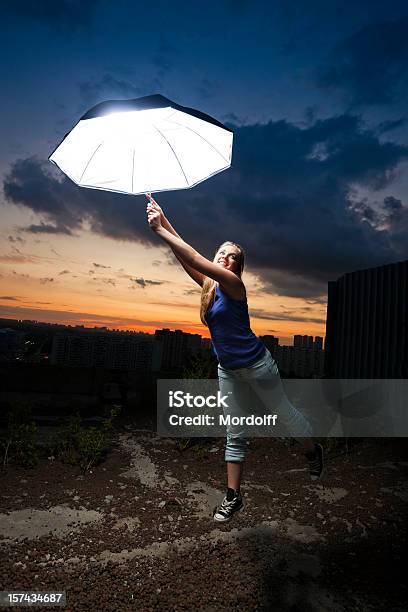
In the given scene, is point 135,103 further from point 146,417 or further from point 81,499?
point 146,417

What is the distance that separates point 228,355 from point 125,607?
1.68m

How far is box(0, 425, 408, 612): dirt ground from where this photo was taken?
279cm

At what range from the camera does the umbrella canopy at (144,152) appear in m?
2.95

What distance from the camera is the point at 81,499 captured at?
13.6 feet

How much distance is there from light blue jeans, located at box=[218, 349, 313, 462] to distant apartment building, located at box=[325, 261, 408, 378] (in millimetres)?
4016

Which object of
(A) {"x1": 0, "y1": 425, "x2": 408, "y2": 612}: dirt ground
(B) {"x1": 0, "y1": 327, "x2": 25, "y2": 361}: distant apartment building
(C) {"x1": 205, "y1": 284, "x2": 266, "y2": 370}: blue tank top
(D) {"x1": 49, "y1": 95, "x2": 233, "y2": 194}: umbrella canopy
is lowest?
(A) {"x1": 0, "y1": 425, "x2": 408, "y2": 612}: dirt ground

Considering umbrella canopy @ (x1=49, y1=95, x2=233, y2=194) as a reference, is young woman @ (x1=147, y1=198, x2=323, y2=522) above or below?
below

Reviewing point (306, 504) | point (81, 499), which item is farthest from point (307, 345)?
point (81, 499)

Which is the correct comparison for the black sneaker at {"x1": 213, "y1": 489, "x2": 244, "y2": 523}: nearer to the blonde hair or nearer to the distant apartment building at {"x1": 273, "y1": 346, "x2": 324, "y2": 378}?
the blonde hair

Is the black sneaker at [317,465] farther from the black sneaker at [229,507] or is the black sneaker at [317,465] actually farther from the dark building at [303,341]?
the dark building at [303,341]

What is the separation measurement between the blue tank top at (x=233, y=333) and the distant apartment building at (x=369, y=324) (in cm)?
442

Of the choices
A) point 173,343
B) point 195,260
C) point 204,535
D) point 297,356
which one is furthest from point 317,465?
point 173,343

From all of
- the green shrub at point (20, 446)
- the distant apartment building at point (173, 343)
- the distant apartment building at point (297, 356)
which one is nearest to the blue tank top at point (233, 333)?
the green shrub at point (20, 446)

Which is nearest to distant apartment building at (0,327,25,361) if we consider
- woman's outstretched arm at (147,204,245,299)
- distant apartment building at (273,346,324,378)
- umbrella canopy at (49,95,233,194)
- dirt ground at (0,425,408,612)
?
distant apartment building at (273,346,324,378)
